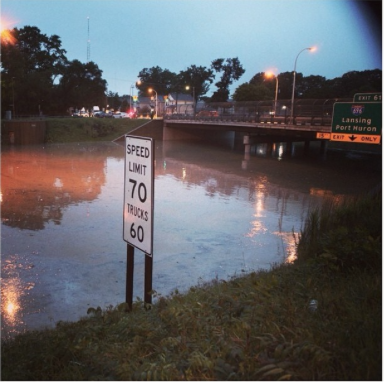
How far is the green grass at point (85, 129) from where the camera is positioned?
54.4m

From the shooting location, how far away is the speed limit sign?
17.6ft

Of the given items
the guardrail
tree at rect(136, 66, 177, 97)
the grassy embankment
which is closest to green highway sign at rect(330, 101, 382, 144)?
the guardrail

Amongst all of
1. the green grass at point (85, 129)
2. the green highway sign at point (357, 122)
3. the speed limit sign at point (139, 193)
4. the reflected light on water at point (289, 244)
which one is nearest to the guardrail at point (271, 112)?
the green highway sign at point (357, 122)

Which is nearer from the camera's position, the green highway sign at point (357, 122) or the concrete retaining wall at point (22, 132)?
the green highway sign at point (357, 122)

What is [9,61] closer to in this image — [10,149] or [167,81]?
[10,149]

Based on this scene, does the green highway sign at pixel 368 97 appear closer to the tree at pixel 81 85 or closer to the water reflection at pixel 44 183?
the water reflection at pixel 44 183

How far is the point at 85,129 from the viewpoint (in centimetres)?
5769

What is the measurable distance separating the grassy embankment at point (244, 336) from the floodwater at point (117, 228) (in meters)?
3.05

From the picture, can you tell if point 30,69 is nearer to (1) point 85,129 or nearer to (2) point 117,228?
(1) point 85,129

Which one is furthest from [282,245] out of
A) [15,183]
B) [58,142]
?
[58,142]

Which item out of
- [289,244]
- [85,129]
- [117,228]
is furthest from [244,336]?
[85,129]

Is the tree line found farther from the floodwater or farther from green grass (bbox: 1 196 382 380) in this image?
green grass (bbox: 1 196 382 380)

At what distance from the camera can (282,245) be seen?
13695mm

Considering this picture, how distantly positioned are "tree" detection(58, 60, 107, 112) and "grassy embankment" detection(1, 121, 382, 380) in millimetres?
72565
